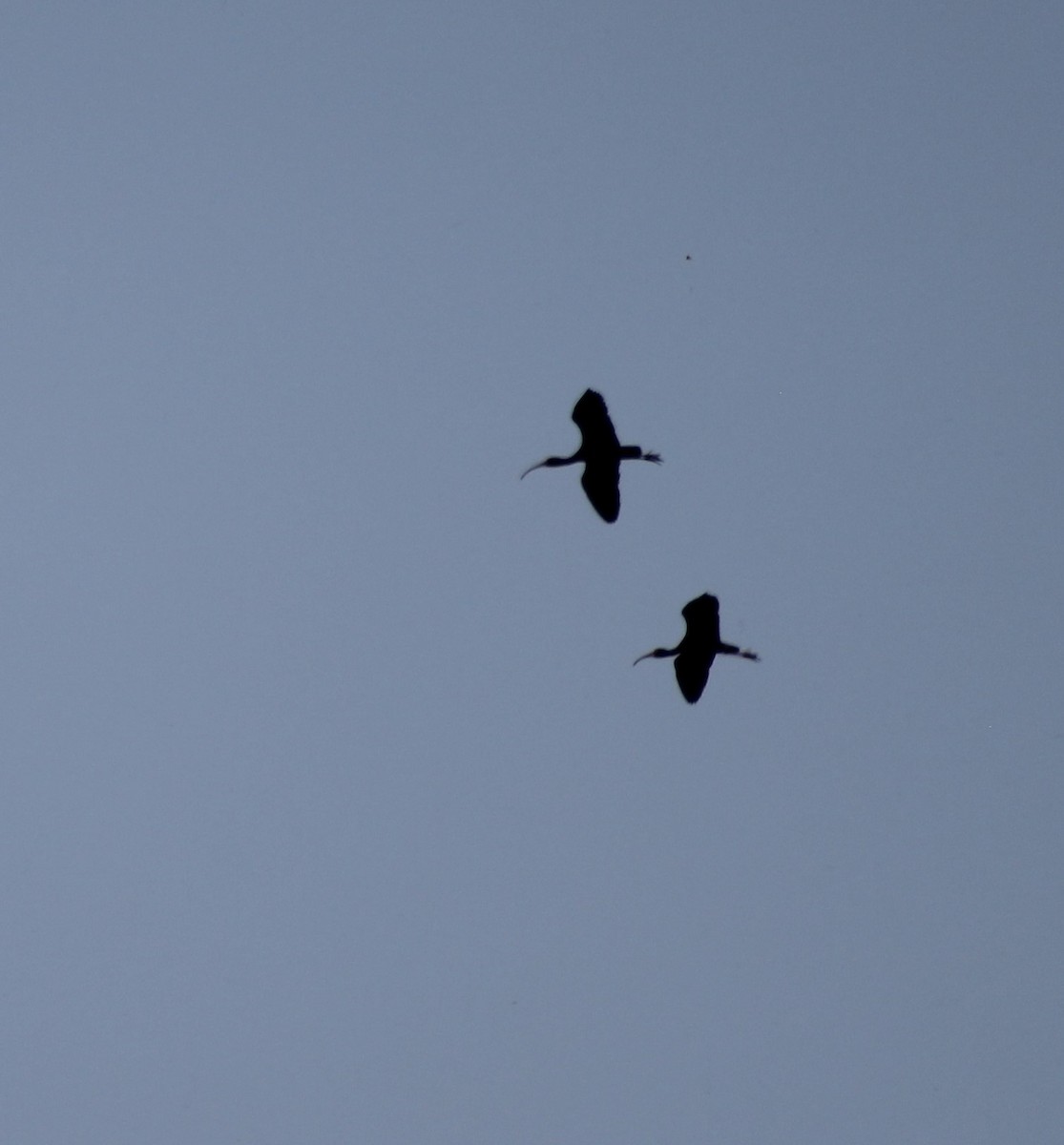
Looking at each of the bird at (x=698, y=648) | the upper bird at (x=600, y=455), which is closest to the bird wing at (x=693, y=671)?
the bird at (x=698, y=648)

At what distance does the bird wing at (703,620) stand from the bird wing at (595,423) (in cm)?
156

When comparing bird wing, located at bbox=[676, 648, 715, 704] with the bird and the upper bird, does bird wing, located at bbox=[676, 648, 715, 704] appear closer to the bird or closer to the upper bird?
the bird

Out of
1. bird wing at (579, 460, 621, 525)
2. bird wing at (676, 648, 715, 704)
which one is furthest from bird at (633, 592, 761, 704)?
bird wing at (579, 460, 621, 525)

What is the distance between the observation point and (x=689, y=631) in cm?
1581

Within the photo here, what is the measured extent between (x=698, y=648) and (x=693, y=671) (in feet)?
1.18

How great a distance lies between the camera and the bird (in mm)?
15562

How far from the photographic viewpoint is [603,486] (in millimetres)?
15273

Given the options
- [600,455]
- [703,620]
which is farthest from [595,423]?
[703,620]

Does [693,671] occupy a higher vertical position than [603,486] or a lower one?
lower

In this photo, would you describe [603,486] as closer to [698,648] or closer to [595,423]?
[595,423]

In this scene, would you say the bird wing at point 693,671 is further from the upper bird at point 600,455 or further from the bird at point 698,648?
the upper bird at point 600,455

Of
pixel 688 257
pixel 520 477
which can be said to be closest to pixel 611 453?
pixel 520 477

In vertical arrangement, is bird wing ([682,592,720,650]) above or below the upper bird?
below

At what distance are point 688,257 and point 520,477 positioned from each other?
2.96 meters
